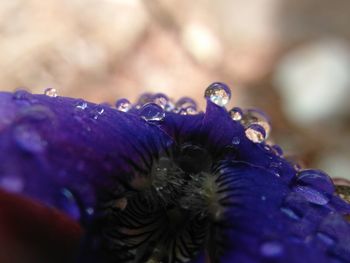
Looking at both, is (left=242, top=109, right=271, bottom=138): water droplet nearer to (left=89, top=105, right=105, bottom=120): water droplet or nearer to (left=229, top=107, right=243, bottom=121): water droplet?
(left=229, top=107, right=243, bottom=121): water droplet

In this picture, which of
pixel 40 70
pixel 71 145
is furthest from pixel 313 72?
pixel 71 145

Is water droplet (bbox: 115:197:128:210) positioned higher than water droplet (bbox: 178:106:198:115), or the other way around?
water droplet (bbox: 178:106:198:115)

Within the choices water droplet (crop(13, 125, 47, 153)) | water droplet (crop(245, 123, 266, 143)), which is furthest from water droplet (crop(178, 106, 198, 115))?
water droplet (crop(13, 125, 47, 153))

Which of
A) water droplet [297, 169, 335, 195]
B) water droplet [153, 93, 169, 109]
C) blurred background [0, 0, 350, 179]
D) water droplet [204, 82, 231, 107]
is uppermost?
blurred background [0, 0, 350, 179]

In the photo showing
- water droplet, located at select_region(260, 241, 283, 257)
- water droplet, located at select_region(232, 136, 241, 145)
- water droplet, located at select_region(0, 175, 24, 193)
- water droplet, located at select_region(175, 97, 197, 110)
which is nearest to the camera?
water droplet, located at select_region(0, 175, 24, 193)

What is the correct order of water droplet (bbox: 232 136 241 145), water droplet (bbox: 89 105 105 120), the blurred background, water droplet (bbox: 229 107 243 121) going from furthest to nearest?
the blurred background, water droplet (bbox: 229 107 243 121), water droplet (bbox: 232 136 241 145), water droplet (bbox: 89 105 105 120)

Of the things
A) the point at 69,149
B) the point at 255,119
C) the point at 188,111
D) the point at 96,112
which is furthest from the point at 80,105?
the point at 255,119

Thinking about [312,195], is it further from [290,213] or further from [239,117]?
[239,117]

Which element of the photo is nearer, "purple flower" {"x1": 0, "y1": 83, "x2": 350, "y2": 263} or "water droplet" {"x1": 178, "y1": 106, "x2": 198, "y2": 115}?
"purple flower" {"x1": 0, "y1": 83, "x2": 350, "y2": 263}
